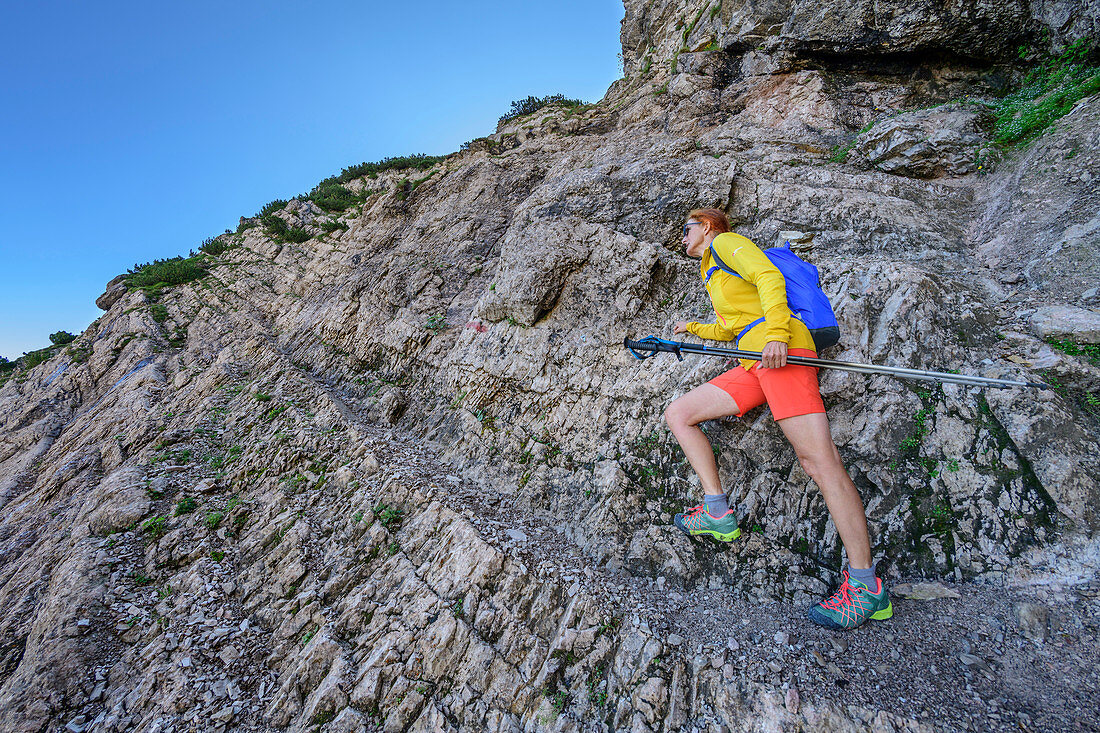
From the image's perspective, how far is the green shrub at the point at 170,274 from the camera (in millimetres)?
18531

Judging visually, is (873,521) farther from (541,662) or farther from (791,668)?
(541,662)

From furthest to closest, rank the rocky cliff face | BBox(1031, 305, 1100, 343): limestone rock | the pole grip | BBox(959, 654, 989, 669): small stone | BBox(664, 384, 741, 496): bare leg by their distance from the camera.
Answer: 1. the pole grip
2. BBox(664, 384, 741, 496): bare leg
3. BBox(1031, 305, 1100, 343): limestone rock
4. the rocky cliff face
5. BBox(959, 654, 989, 669): small stone

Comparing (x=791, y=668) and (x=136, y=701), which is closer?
(x=791, y=668)

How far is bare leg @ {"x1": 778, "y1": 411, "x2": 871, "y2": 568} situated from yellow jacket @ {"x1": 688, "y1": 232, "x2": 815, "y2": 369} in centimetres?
74

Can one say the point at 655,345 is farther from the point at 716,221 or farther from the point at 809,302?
the point at 809,302

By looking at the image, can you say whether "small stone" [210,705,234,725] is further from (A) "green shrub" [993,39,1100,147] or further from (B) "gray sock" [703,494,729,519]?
(A) "green shrub" [993,39,1100,147]

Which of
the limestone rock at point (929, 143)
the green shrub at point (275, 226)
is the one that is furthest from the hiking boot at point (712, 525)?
the green shrub at point (275, 226)

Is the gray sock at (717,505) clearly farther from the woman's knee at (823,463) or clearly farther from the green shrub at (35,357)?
the green shrub at (35,357)

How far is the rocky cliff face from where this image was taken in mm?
3461

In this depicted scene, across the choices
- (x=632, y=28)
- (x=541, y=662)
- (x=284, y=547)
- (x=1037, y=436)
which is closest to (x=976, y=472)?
(x=1037, y=436)

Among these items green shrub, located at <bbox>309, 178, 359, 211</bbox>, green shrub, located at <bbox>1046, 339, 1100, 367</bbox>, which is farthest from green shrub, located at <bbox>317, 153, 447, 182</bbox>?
green shrub, located at <bbox>1046, 339, 1100, 367</bbox>

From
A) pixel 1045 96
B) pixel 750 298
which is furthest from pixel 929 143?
pixel 750 298

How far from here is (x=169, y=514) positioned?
7.16 meters

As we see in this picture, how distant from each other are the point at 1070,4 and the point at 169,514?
17.7 m
